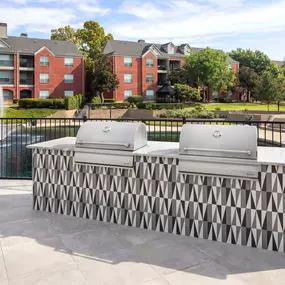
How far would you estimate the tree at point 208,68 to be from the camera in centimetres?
3694

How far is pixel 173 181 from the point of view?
9.84 ft

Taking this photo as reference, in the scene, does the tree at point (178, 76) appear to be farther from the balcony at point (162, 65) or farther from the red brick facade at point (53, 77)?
the red brick facade at point (53, 77)

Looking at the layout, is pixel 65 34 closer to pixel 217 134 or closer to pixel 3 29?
pixel 3 29

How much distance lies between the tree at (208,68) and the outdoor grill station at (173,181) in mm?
35319

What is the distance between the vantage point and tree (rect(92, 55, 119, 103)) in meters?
34.3

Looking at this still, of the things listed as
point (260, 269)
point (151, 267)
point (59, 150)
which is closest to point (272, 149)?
point (260, 269)

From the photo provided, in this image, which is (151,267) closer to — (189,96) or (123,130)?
(123,130)

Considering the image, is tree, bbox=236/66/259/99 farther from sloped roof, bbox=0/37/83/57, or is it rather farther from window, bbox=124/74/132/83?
sloped roof, bbox=0/37/83/57

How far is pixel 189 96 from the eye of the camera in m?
34.5

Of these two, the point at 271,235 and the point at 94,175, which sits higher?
the point at 94,175

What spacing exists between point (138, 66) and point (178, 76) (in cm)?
507

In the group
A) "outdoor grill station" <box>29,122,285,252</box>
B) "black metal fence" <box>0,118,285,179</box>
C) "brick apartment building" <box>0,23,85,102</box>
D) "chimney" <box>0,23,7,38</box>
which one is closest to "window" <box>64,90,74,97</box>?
"brick apartment building" <box>0,23,85,102</box>

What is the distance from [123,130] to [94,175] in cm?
60

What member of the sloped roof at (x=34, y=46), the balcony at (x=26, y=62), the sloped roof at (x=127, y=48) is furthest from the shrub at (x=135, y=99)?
the balcony at (x=26, y=62)
